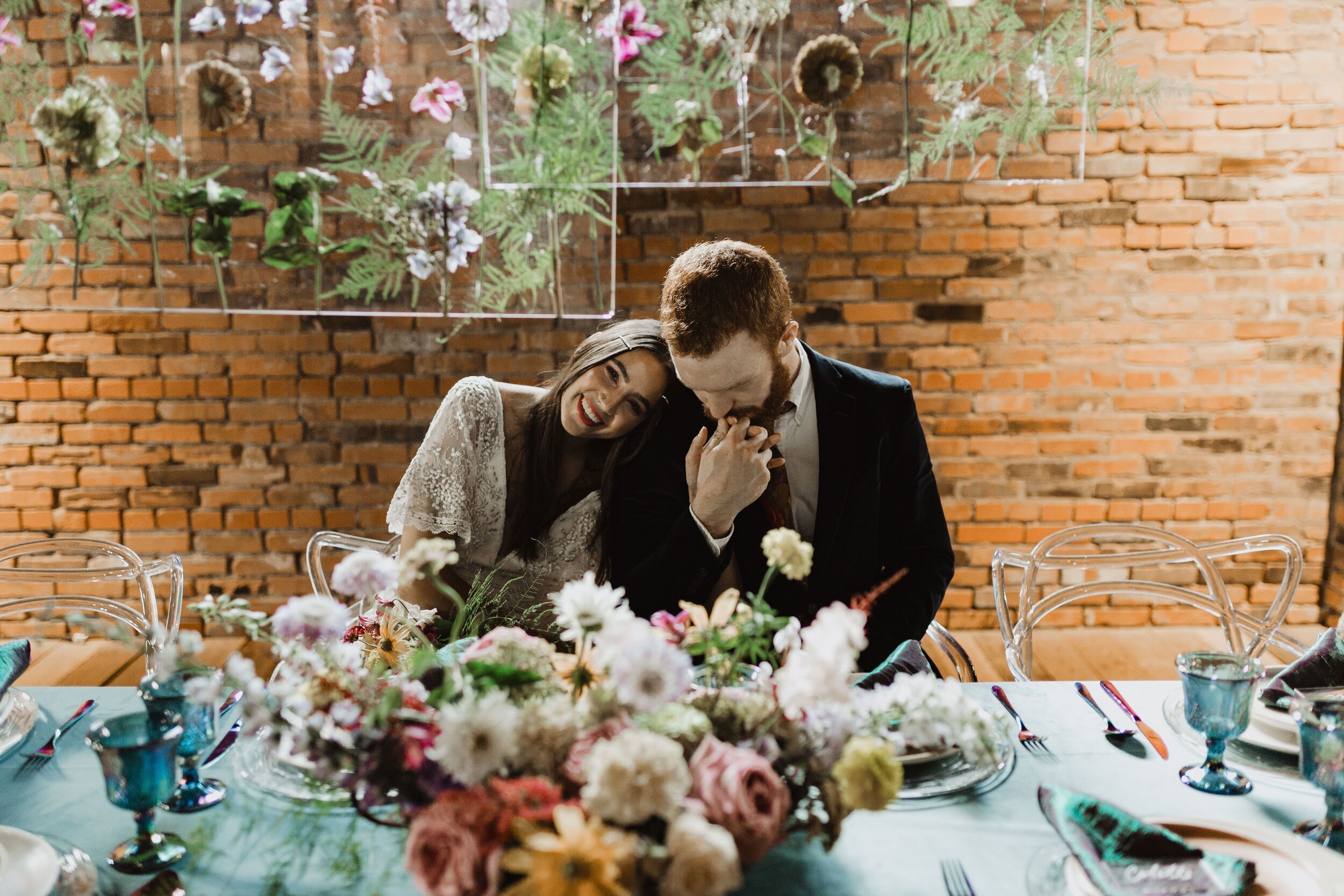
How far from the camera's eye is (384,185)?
6.40 ft

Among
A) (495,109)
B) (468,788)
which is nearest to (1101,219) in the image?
(495,109)

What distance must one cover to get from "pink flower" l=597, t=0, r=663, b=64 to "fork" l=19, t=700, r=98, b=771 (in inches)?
57.5

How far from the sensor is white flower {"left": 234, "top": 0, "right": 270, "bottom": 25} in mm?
1812

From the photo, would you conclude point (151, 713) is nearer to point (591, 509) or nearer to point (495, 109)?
point (591, 509)

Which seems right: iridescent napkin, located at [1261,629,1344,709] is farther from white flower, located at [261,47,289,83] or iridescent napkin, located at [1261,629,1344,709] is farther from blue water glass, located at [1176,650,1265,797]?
white flower, located at [261,47,289,83]

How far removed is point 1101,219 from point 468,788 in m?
2.91

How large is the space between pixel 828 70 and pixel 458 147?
0.79 meters

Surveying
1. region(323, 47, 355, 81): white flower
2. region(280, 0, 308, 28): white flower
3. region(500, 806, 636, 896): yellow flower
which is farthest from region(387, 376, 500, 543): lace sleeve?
region(500, 806, 636, 896): yellow flower

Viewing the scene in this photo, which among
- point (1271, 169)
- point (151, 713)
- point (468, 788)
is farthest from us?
point (1271, 169)

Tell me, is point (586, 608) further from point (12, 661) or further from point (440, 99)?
point (440, 99)

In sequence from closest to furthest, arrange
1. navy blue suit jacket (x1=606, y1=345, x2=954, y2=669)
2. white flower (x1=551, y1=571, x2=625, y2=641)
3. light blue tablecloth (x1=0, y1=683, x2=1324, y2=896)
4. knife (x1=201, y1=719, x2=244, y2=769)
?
white flower (x1=551, y1=571, x2=625, y2=641)
light blue tablecloth (x1=0, y1=683, x2=1324, y2=896)
knife (x1=201, y1=719, x2=244, y2=769)
navy blue suit jacket (x1=606, y1=345, x2=954, y2=669)

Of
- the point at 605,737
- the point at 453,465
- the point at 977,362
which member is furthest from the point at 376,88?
the point at 977,362

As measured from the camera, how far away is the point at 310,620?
0.81 metres

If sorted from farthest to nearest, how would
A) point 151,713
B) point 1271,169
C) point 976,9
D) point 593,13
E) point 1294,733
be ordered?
point 1271,169, point 976,9, point 593,13, point 1294,733, point 151,713
